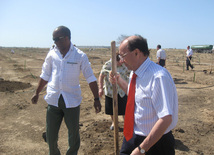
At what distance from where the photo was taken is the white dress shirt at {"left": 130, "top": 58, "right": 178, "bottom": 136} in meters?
1.42

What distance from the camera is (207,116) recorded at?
5023 millimetres

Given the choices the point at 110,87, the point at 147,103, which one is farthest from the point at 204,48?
the point at 147,103

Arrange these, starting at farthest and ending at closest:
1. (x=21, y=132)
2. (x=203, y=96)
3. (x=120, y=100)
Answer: (x=203, y=96), (x=21, y=132), (x=120, y=100)

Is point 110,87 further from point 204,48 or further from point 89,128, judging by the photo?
point 204,48

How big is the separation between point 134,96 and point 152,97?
206 millimetres

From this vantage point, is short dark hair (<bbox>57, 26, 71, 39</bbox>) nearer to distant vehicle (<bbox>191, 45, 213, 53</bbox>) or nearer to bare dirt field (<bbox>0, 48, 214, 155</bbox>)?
bare dirt field (<bbox>0, 48, 214, 155</bbox>)

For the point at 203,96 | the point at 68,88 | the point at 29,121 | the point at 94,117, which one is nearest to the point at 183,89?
the point at 203,96

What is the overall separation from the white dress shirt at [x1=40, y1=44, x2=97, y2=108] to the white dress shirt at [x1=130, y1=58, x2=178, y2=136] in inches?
45.2

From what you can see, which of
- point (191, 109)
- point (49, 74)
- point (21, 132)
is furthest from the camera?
point (191, 109)

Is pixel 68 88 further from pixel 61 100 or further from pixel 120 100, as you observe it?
pixel 120 100

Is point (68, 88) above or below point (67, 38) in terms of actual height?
below

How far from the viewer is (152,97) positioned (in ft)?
4.83

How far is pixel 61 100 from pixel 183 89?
21.0 feet

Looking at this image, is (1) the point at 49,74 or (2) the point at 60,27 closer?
(2) the point at 60,27
